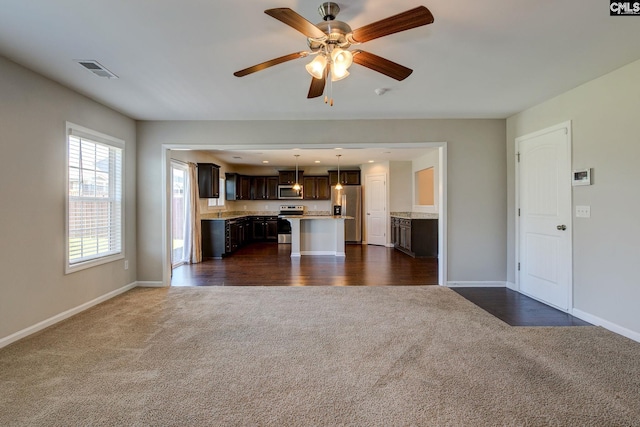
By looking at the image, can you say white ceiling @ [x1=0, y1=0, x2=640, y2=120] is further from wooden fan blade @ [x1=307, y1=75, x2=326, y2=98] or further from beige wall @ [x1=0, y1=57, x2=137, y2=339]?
wooden fan blade @ [x1=307, y1=75, x2=326, y2=98]

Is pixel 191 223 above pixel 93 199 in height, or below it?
below

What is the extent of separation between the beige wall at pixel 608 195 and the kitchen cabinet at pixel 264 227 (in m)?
7.44

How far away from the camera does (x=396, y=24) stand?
5.27 ft

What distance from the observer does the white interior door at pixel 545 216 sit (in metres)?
3.37

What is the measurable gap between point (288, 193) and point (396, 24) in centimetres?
804

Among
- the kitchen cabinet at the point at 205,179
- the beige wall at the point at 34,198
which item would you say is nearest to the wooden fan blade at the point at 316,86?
the beige wall at the point at 34,198

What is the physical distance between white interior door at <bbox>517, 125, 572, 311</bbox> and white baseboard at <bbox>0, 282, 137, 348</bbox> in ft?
18.1

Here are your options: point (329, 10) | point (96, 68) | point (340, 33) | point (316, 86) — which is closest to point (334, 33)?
point (340, 33)

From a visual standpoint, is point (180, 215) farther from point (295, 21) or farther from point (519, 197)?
point (519, 197)

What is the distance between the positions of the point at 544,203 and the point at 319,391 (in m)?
3.53

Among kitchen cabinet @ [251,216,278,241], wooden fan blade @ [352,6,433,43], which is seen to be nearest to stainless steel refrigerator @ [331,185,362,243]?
kitchen cabinet @ [251,216,278,241]

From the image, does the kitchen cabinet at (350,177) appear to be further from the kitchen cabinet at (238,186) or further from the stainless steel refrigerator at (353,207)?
the kitchen cabinet at (238,186)

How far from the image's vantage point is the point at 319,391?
74.9 inches

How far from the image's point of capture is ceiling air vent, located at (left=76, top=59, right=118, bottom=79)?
2.63 metres
